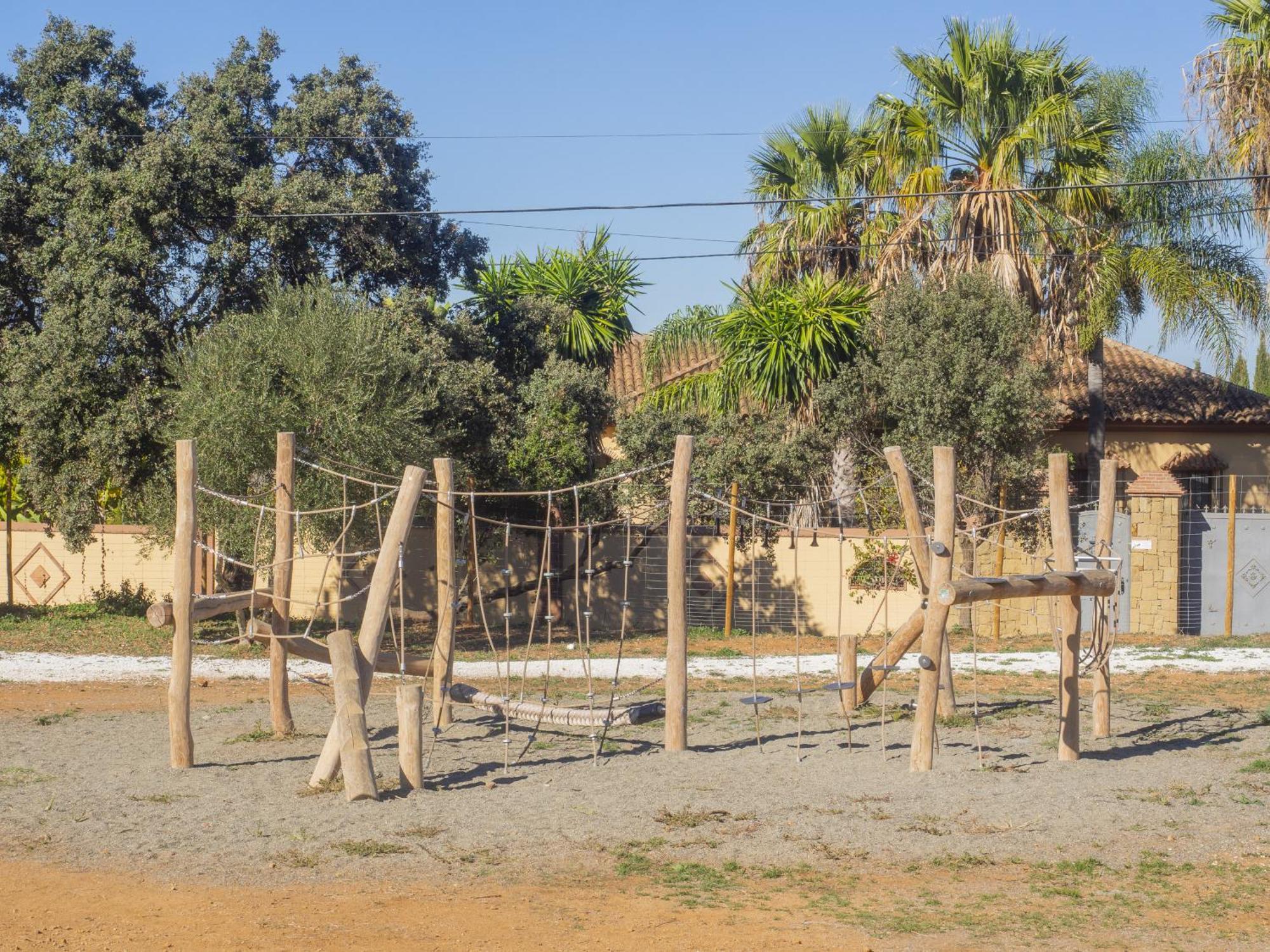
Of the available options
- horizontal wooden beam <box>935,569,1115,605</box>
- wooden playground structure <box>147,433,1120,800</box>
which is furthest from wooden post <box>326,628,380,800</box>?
horizontal wooden beam <box>935,569,1115,605</box>

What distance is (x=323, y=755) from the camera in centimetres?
920

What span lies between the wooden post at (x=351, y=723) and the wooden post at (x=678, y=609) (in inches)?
96.4

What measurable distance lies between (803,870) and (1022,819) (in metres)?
1.78

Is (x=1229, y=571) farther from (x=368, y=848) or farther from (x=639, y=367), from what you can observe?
(x=639, y=367)

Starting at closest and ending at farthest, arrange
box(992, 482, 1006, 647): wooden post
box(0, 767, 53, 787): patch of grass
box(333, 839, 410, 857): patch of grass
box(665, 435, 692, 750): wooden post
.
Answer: box(333, 839, 410, 857): patch of grass < box(0, 767, 53, 787): patch of grass < box(665, 435, 692, 750): wooden post < box(992, 482, 1006, 647): wooden post

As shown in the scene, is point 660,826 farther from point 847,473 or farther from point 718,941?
point 847,473

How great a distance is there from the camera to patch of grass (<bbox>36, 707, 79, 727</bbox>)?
1216 centimetres

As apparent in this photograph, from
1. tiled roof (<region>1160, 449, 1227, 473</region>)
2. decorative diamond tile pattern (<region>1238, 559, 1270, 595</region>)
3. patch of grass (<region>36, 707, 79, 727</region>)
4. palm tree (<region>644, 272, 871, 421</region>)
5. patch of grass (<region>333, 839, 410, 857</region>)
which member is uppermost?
palm tree (<region>644, 272, 871, 421</region>)

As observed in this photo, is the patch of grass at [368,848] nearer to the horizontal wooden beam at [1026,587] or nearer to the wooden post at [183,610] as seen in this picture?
the wooden post at [183,610]

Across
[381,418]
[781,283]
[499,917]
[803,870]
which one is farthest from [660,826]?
[781,283]

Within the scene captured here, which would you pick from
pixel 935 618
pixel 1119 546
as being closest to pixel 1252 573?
pixel 1119 546

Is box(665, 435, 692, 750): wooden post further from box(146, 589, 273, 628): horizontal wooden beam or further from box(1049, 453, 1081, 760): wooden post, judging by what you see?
box(146, 589, 273, 628): horizontal wooden beam

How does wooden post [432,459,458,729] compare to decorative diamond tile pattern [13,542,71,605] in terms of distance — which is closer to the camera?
wooden post [432,459,458,729]

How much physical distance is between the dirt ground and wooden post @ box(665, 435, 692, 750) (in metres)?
0.28
